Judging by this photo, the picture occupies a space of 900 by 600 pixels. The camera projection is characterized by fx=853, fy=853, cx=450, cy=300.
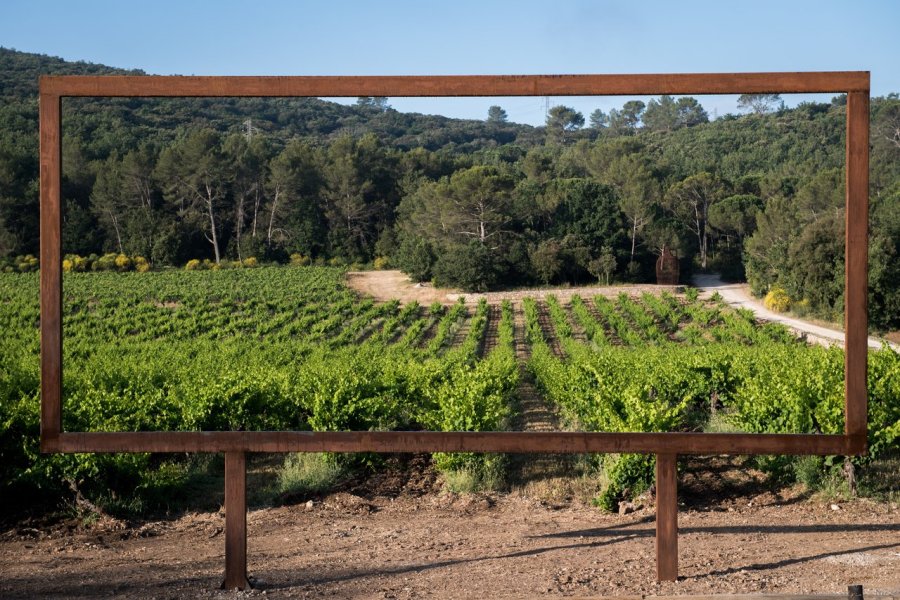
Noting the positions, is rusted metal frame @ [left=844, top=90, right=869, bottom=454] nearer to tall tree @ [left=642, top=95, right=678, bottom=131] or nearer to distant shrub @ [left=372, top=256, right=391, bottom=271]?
tall tree @ [left=642, top=95, right=678, bottom=131]

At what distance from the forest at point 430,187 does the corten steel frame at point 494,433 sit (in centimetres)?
124

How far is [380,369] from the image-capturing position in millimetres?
8805

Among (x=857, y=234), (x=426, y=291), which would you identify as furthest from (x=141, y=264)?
(x=857, y=234)

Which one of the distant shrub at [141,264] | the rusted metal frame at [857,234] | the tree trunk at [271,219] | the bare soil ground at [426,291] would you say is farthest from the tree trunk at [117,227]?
the rusted metal frame at [857,234]

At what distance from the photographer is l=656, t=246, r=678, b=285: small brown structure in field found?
5.23m

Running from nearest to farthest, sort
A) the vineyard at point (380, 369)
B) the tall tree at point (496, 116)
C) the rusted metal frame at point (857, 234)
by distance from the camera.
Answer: the rusted metal frame at point (857, 234) → the tall tree at point (496, 116) → the vineyard at point (380, 369)

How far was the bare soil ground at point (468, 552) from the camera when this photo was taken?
3201 millimetres

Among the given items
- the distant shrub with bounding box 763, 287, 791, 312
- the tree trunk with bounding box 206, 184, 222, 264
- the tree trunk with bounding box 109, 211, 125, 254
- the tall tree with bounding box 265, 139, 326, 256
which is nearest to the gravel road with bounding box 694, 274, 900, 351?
the distant shrub with bounding box 763, 287, 791, 312

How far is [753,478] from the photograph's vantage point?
627cm

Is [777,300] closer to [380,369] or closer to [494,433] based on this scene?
[380,369]

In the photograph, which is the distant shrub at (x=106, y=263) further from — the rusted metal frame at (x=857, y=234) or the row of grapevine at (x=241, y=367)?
the rusted metal frame at (x=857, y=234)

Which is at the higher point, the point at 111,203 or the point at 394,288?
the point at 111,203

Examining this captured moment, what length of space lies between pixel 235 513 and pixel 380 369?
579 centimetres

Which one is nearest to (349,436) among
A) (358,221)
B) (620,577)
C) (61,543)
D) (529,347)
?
(620,577)
